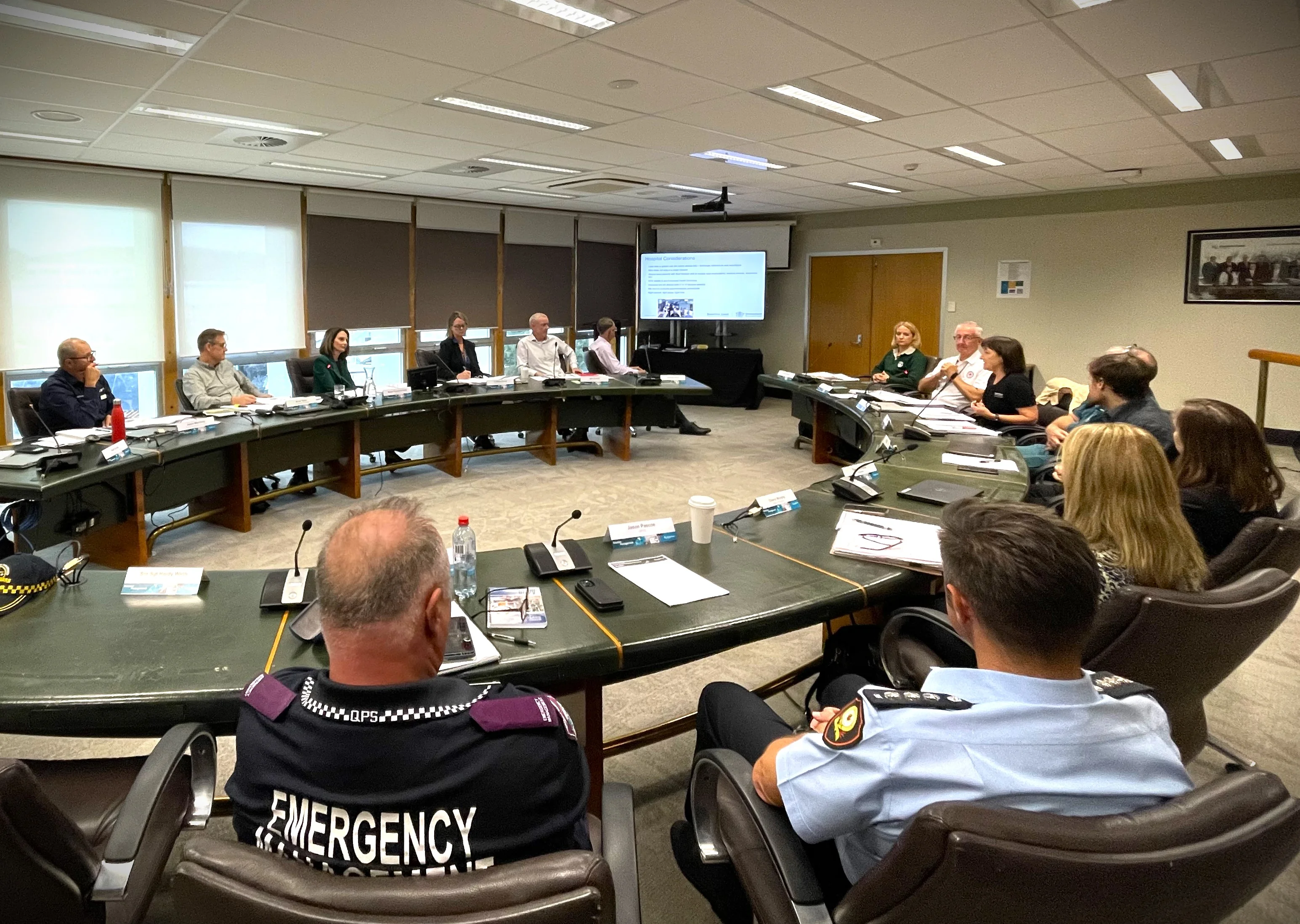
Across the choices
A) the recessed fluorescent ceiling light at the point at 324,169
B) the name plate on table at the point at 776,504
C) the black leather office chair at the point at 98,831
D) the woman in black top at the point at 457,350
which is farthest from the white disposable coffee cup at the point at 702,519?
the recessed fluorescent ceiling light at the point at 324,169

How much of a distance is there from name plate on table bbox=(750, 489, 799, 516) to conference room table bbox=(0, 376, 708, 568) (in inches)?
110

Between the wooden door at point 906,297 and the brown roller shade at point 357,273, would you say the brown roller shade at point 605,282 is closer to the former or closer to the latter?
the brown roller shade at point 357,273

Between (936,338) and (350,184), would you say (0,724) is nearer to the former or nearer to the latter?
(350,184)

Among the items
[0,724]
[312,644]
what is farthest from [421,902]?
[0,724]

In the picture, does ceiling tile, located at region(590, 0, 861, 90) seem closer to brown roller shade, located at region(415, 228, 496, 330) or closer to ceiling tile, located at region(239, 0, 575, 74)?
ceiling tile, located at region(239, 0, 575, 74)

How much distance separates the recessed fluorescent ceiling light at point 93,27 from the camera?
284 centimetres

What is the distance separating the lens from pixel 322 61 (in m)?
3.45

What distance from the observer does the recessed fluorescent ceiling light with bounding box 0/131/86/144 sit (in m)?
5.04

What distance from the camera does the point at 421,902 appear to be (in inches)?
29.9

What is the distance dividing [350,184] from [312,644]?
23.0ft

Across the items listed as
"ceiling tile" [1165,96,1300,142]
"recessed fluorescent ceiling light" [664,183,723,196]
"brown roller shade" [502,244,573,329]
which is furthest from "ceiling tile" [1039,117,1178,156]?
"brown roller shade" [502,244,573,329]

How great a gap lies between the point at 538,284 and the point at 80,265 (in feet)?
15.7

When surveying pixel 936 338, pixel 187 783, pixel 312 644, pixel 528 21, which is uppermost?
pixel 528 21

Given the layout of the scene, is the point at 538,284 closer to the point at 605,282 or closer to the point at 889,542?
the point at 605,282
